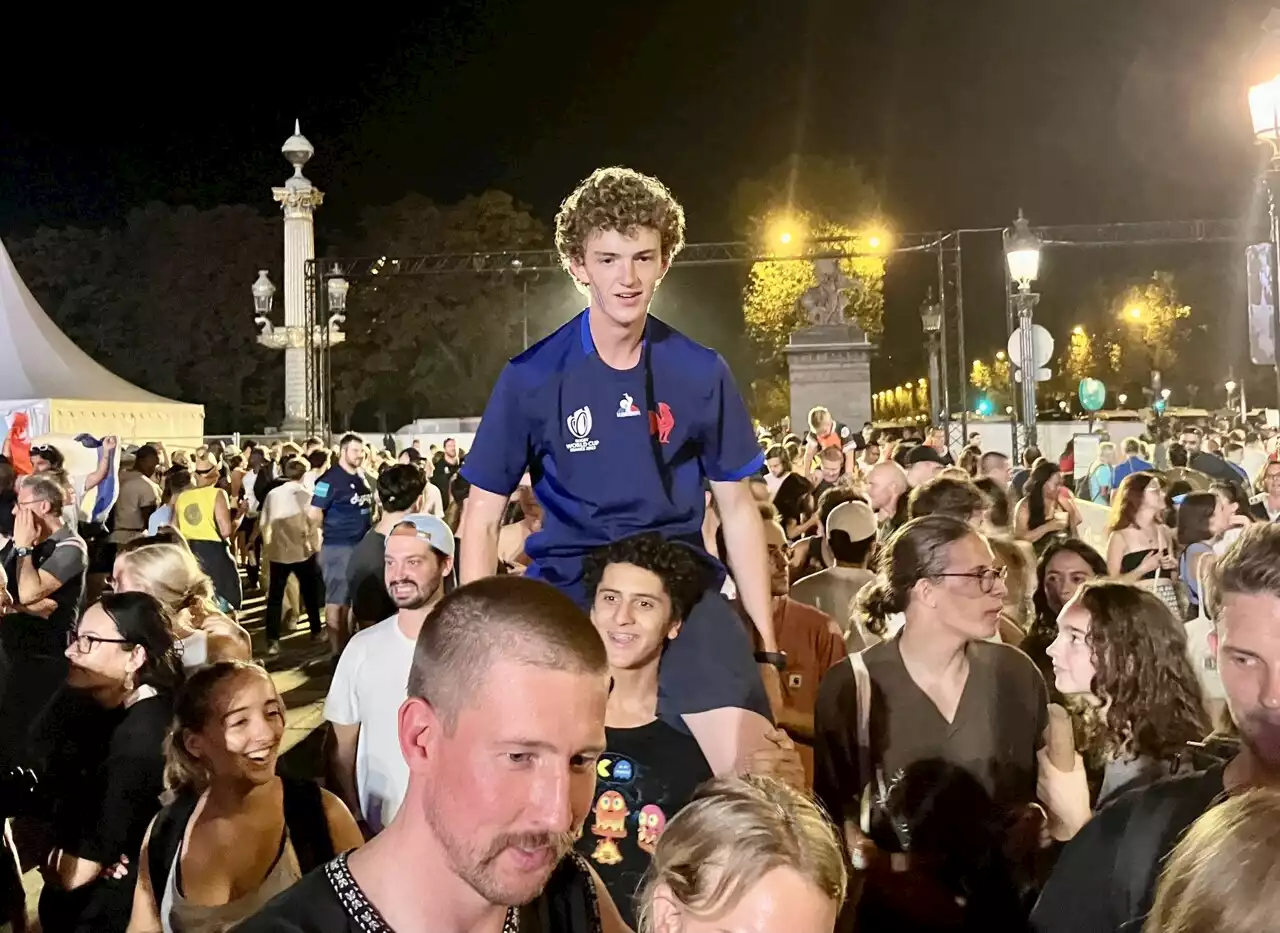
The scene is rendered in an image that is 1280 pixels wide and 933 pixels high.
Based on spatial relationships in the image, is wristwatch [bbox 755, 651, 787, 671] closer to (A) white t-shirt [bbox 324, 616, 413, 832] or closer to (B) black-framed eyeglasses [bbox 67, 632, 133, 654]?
(A) white t-shirt [bbox 324, 616, 413, 832]

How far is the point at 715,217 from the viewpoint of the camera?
58.2 meters

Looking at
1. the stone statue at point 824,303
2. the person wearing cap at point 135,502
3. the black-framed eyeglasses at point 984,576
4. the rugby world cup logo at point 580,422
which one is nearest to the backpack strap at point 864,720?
the black-framed eyeglasses at point 984,576

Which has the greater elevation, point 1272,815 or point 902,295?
point 902,295

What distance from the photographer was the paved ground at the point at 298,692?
7.32 m

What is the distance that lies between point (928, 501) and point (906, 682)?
6.80 ft

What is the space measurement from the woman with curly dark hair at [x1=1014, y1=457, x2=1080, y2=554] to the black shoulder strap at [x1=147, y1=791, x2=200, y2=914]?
18.8ft

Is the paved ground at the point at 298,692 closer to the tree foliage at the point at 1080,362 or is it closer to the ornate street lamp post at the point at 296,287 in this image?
the ornate street lamp post at the point at 296,287

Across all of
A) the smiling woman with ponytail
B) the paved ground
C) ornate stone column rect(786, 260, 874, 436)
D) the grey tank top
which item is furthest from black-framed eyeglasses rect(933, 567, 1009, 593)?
ornate stone column rect(786, 260, 874, 436)

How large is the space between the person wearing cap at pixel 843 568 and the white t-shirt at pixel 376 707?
211cm

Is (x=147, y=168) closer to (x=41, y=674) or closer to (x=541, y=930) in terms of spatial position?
(x=41, y=674)

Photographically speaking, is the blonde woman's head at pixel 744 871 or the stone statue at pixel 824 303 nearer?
the blonde woman's head at pixel 744 871

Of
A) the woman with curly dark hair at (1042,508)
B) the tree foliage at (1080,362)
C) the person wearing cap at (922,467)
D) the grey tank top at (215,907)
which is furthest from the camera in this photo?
the tree foliage at (1080,362)

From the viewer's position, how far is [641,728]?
318 centimetres

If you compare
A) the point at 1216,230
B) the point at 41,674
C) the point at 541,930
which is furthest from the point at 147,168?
the point at 541,930
